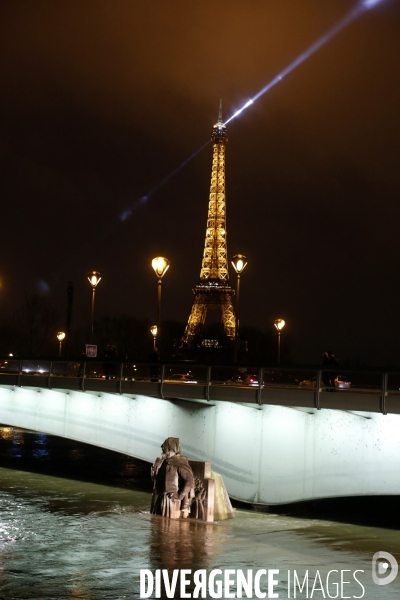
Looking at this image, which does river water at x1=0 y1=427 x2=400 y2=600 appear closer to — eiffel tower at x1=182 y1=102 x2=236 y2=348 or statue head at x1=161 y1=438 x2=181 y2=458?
statue head at x1=161 y1=438 x2=181 y2=458

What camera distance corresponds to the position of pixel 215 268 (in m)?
107

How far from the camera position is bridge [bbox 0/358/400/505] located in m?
24.7

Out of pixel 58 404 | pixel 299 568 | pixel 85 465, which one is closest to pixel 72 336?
pixel 85 465

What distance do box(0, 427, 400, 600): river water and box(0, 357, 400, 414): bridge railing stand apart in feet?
11.3

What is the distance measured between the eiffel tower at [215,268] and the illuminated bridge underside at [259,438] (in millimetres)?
67610

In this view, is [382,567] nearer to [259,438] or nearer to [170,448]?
[170,448]

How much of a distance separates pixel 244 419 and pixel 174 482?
3.58 m

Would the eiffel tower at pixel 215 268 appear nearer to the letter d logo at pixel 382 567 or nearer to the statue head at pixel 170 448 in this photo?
the statue head at pixel 170 448

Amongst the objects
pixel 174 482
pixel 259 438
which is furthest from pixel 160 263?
pixel 174 482

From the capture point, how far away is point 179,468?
83.3 feet

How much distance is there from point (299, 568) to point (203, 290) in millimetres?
85856

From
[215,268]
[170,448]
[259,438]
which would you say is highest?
[215,268]

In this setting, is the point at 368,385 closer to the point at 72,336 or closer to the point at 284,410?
the point at 284,410

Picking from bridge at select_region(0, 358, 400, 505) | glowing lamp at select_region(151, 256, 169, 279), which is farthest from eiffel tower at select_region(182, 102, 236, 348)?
bridge at select_region(0, 358, 400, 505)
